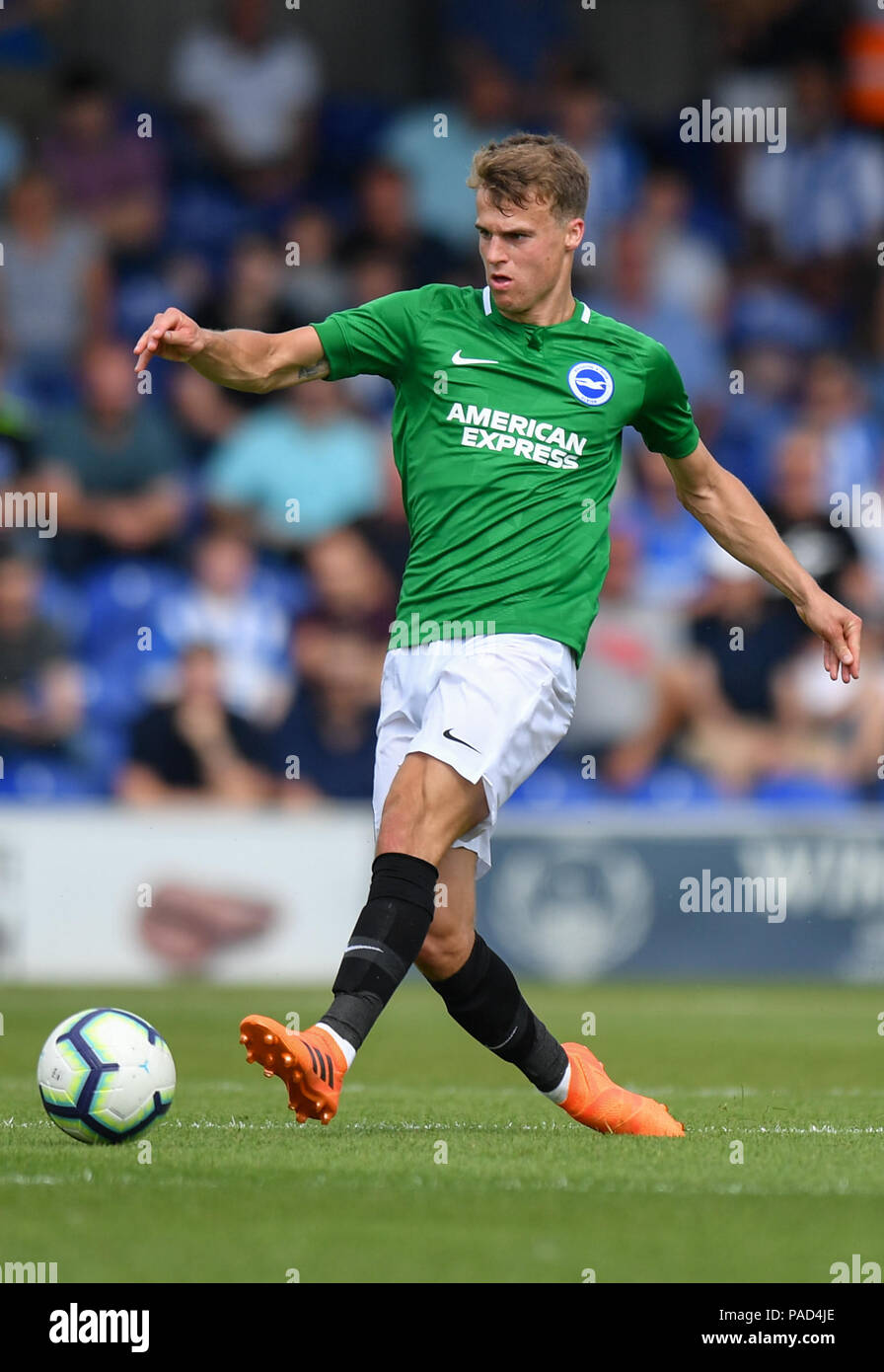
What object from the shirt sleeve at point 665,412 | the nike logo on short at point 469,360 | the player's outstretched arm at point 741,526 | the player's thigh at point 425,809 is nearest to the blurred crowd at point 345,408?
the player's outstretched arm at point 741,526

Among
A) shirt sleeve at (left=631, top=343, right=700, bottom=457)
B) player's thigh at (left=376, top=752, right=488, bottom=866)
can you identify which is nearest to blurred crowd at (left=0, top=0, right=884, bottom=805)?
shirt sleeve at (left=631, top=343, right=700, bottom=457)

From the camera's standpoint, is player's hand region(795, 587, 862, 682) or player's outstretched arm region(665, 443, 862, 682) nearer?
player's hand region(795, 587, 862, 682)

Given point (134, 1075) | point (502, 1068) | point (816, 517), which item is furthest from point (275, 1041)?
point (816, 517)

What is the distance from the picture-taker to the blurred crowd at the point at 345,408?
12.0m

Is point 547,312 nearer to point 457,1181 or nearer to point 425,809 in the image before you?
point 425,809

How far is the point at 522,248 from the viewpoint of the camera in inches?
219

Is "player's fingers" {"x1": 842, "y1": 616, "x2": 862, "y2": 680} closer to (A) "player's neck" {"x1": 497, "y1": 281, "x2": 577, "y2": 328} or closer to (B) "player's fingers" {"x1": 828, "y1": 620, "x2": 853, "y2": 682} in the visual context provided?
(B) "player's fingers" {"x1": 828, "y1": 620, "x2": 853, "y2": 682}

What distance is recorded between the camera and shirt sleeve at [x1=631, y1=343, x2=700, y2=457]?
231 inches

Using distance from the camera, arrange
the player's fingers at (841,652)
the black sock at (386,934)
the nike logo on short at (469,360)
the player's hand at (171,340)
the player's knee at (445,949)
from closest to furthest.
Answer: the player's hand at (171,340), the black sock at (386,934), the player's knee at (445,949), the nike logo on short at (469,360), the player's fingers at (841,652)

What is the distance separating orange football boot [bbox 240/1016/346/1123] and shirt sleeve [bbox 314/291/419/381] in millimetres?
1812

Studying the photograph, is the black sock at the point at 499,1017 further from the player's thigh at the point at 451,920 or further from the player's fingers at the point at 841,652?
the player's fingers at the point at 841,652

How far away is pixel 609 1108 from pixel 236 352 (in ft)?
7.30

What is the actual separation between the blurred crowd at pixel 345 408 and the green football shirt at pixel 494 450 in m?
6.28

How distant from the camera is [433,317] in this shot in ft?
18.7
